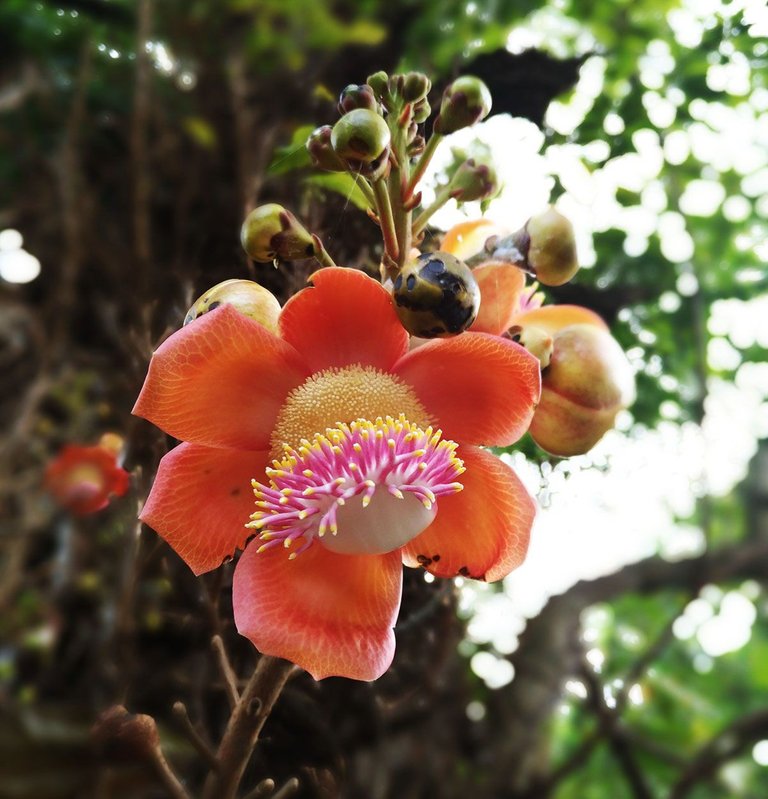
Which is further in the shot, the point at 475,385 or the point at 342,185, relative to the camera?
the point at 342,185

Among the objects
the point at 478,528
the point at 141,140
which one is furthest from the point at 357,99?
the point at 141,140

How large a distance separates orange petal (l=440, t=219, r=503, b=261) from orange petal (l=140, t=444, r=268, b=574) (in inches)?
7.4

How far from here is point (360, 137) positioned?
0.36 metres

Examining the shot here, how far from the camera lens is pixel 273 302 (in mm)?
415

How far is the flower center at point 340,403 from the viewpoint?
0.39m

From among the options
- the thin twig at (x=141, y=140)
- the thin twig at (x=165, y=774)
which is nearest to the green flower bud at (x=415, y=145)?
the thin twig at (x=165, y=774)

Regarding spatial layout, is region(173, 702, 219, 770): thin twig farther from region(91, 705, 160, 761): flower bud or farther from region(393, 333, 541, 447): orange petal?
region(393, 333, 541, 447): orange petal

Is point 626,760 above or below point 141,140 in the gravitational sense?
below

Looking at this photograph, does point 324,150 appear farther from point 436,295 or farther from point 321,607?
point 321,607

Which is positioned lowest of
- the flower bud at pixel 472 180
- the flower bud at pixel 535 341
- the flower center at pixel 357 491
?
the flower center at pixel 357 491

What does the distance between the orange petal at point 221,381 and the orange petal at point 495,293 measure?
107 millimetres

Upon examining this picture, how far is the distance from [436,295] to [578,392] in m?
0.14

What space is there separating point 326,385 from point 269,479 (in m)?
0.06

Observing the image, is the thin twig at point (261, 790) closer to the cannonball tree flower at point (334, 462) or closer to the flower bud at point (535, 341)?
the cannonball tree flower at point (334, 462)
